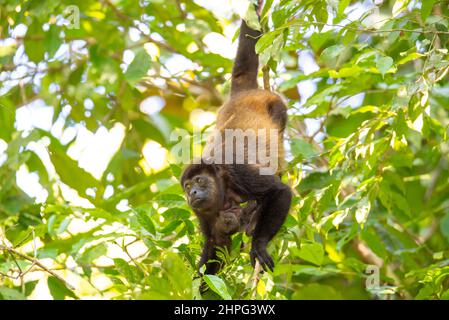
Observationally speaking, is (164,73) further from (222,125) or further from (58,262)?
(58,262)

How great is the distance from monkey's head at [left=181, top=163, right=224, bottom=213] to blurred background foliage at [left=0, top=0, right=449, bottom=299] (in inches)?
4.4

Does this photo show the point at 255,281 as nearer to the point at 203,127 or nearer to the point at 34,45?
the point at 203,127

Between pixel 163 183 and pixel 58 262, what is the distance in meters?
1.02

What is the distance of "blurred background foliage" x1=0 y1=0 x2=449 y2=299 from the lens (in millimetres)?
4055

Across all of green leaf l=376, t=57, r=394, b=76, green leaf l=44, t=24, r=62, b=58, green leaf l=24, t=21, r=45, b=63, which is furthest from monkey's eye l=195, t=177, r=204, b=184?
green leaf l=24, t=21, r=45, b=63

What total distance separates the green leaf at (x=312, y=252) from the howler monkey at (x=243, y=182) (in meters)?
0.24

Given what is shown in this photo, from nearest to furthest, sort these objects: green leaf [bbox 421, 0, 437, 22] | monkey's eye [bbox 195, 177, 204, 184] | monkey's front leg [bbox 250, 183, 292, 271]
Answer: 1. green leaf [bbox 421, 0, 437, 22]
2. monkey's front leg [bbox 250, 183, 292, 271]
3. monkey's eye [bbox 195, 177, 204, 184]

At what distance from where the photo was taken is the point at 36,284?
5016 mm

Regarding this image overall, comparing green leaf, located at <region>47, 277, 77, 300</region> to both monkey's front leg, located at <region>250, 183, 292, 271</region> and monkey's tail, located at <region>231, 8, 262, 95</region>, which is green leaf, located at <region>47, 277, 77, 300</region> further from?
monkey's tail, located at <region>231, 8, 262, 95</region>

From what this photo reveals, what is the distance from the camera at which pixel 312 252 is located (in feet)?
15.2

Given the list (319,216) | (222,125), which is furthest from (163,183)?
(319,216)

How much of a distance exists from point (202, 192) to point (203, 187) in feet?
0.27

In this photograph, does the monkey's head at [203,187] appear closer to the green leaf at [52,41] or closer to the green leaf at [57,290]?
the green leaf at [57,290]

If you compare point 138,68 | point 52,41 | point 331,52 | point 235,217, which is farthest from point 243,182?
point 52,41
